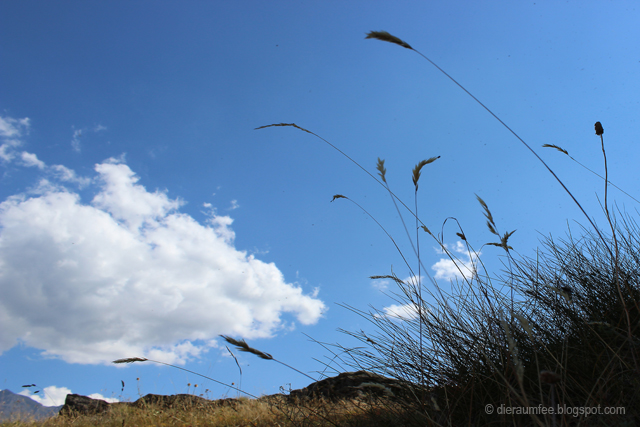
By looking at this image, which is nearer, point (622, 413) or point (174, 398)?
point (622, 413)

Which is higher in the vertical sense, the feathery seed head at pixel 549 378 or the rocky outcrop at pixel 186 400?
the rocky outcrop at pixel 186 400

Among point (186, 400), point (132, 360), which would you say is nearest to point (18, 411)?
point (186, 400)

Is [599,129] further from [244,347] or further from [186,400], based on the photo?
[186,400]

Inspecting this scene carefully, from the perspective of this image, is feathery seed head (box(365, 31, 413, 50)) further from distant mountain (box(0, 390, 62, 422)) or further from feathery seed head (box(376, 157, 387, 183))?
distant mountain (box(0, 390, 62, 422))

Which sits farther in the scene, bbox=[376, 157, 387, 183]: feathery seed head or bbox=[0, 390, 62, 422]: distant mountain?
bbox=[0, 390, 62, 422]: distant mountain

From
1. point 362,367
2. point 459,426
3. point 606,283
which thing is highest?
point 606,283

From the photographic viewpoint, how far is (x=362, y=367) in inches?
90.4

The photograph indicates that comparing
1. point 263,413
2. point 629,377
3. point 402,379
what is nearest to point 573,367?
point 629,377

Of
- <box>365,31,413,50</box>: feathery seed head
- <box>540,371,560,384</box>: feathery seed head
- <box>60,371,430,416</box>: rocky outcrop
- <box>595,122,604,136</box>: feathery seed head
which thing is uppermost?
<box>365,31,413,50</box>: feathery seed head

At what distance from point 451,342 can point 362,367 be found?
0.63 m

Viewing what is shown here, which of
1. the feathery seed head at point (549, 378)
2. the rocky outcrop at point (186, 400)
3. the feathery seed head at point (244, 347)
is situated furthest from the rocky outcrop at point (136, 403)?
the feathery seed head at point (549, 378)

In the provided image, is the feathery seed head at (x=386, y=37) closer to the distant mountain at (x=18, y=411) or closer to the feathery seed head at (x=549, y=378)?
the feathery seed head at (x=549, y=378)

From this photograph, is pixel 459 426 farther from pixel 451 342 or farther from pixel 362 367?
pixel 362 367

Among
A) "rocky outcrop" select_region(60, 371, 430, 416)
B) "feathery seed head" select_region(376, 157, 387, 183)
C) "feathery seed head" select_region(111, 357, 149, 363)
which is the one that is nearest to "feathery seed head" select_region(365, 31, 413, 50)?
"feathery seed head" select_region(376, 157, 387, 183)
